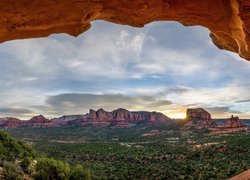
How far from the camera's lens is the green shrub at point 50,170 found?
35594mm

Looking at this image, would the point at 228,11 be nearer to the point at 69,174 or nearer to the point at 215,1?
the point at 215,1

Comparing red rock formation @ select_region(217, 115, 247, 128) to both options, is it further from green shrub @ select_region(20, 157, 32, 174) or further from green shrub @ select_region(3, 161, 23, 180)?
green shrub @ select_region(3, 161, 23, 180)

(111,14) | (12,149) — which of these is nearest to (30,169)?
(12,149)

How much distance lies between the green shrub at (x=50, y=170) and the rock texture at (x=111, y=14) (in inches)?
1041

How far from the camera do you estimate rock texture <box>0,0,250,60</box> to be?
1019 cm

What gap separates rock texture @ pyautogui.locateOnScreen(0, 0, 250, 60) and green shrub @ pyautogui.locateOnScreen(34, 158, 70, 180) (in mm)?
26449

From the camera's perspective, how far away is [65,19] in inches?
432

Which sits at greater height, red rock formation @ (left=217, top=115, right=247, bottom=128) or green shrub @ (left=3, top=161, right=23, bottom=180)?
red rock formation @ (left=217, top=115, right=247, bottom=128)

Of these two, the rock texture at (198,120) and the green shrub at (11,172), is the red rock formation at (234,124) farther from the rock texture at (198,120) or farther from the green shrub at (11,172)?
the green shrub at (11,172)

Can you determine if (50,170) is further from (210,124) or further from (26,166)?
(210,124)

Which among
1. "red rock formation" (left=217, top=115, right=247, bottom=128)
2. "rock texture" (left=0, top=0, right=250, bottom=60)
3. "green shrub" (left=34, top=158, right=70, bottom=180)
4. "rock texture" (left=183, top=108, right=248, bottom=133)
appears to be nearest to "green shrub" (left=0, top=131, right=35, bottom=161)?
"green shrub" (left=34, top=158, right=70, bottom=180)

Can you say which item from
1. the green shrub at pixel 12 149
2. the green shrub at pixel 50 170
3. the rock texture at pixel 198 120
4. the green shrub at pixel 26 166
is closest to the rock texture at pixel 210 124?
the rock texture at pixel 198 120

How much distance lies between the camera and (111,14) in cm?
1118

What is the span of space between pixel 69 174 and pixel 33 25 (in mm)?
30341
